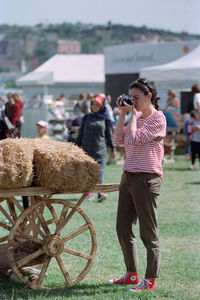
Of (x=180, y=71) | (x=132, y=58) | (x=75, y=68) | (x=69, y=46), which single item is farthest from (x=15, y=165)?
(x=69, y=46)

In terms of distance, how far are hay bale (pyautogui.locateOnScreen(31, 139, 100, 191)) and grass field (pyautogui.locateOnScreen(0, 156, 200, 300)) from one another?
929 mm

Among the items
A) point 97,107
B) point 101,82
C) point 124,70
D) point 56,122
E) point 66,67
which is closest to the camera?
point 97,107

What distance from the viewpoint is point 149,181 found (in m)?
5.38

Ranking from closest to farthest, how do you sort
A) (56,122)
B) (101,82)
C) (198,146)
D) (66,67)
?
(198,146) → (56,122) → (101,82) → (66,67)

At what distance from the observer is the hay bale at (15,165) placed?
17.0 feet

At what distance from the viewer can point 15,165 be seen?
17.2 ft

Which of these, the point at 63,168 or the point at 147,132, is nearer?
the point at 147,132

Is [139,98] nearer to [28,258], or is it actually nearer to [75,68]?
[28,258]

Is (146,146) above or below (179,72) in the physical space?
below

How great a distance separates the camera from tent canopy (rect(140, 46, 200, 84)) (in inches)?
761

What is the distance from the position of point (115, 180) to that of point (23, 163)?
864cm

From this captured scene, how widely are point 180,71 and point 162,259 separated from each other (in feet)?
43.8

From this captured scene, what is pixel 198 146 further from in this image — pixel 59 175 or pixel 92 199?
pixel 59 175

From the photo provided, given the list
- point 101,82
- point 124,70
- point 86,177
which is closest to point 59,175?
point 86,177
